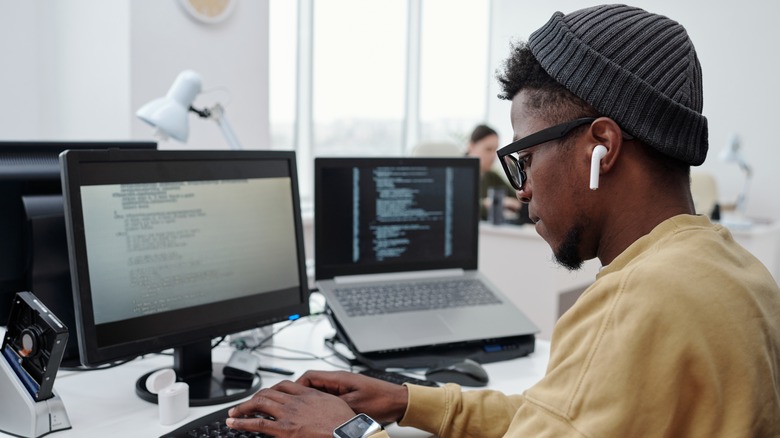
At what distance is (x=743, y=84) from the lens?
5141 millimetres

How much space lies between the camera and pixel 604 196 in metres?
A: 0.85

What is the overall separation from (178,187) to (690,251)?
2.76ft

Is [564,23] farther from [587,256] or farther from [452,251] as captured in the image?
[452,251]

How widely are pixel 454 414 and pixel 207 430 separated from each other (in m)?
0.39

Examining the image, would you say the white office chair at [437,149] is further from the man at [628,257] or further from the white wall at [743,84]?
the man at [628,257]

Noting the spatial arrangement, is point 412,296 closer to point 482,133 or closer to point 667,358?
point 667,358

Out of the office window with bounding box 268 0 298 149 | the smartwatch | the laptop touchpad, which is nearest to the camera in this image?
the smartwatch

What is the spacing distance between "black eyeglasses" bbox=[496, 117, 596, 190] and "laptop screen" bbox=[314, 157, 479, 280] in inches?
25.4

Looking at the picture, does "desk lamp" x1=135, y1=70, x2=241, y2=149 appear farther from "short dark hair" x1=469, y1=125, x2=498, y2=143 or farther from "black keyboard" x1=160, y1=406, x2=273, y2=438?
"short dark hair" x1=469, y1=125, x2=498, y2=143

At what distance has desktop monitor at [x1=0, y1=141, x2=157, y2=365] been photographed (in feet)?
4.11

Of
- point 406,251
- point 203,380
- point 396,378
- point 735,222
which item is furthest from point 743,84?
point 203,380

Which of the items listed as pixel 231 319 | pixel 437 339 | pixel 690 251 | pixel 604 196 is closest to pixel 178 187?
pixel 231 319

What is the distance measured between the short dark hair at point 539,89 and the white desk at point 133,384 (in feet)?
1.88

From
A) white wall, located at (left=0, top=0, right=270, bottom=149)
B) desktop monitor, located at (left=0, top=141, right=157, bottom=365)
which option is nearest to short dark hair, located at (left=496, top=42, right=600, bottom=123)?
desktop monitor, located at (left=0, top=141, right=157, bottom=365)
